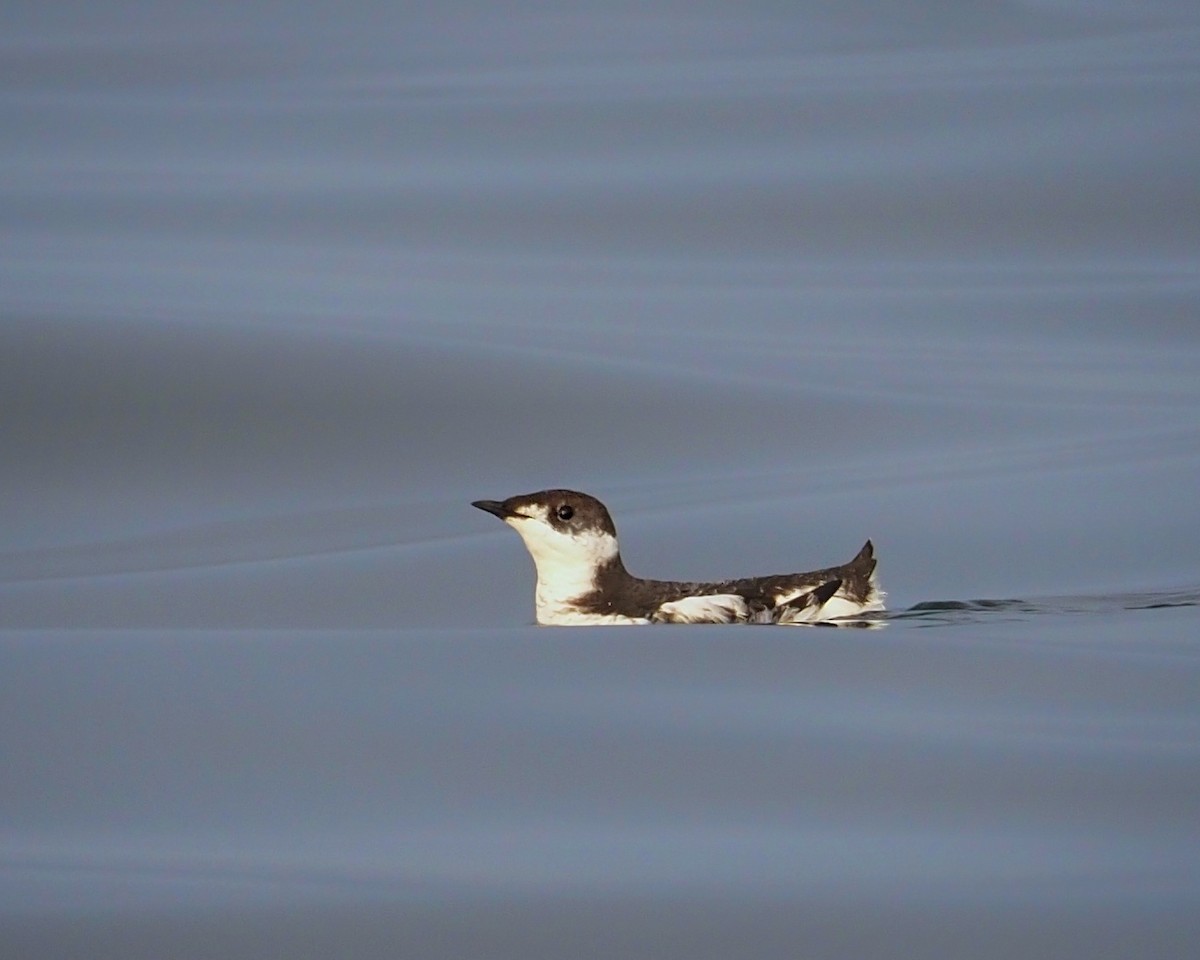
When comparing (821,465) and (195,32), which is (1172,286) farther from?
(195,32)

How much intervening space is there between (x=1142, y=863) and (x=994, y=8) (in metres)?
15.6

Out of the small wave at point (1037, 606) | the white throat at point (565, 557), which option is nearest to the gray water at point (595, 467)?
the small wave at point (1037, 606)

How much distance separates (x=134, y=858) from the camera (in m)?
4.65

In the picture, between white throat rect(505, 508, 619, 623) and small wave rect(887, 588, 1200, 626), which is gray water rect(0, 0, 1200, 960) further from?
white throat rect(505, 508, 619, 623)

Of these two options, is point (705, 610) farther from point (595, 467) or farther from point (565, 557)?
point (595, 467)

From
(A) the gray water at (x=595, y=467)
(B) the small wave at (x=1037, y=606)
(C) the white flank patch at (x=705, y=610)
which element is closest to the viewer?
(A) the gray water at (x=595, y=467)

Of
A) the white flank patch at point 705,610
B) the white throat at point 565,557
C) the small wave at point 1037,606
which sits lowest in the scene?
the white flank patch at point 705,610

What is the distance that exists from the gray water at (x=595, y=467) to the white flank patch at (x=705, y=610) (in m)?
0.80

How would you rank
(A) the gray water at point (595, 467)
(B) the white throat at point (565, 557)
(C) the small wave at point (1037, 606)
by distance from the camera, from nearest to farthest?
(A) the gray water at point (595, 467), (C) the small wave at point (1037, 606), (B) the white throat at point (565, 557)

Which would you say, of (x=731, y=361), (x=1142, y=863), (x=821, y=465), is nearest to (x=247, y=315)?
(x=731, y=361)

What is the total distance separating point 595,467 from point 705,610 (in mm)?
4136

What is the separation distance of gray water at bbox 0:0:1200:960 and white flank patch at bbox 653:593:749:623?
797 millimetres

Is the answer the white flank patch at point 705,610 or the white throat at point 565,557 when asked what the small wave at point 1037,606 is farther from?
the white throat at point 565,557

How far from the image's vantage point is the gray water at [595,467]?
455 cm
